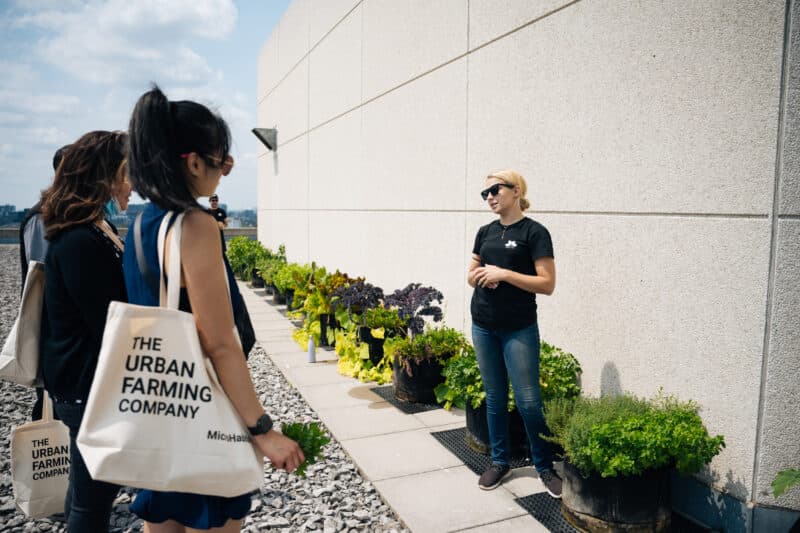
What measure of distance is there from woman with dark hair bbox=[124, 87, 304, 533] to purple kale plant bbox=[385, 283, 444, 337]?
390 centimetres

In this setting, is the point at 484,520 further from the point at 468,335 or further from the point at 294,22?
the point at 294,22

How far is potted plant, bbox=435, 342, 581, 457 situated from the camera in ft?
13.3

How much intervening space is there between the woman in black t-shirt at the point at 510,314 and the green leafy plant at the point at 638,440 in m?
0.39

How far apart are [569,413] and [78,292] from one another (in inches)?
116

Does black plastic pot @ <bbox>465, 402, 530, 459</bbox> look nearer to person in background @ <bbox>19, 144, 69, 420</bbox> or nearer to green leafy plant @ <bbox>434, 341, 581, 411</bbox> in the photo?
green leafy plant @ <bbox>434, 341, 581, 411</bbox>

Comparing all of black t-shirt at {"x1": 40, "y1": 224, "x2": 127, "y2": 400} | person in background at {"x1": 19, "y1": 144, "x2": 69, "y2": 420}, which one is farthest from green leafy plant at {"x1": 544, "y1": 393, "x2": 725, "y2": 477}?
person in background at {"x1": 19, "y1": 144, "x2": 69, "y2": 420}

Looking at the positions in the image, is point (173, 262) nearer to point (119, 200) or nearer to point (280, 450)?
point (280, 450)

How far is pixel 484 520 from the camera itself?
10.9ft

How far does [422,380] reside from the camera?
17.7 ft

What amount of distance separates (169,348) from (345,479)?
2807 mm

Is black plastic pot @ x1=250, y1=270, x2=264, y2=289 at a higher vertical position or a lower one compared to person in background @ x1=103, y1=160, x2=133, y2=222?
lower

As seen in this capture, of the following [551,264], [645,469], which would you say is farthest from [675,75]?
[645,469]

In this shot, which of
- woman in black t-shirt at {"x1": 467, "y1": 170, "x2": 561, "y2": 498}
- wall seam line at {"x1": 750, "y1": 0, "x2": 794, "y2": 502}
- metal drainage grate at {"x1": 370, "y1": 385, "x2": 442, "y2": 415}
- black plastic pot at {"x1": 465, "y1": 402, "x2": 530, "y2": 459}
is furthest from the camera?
metal drainage grate at {"x1": 370, "y1": 385, "x2": 442, "y2": 415}

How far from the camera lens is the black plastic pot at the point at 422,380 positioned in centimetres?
537
